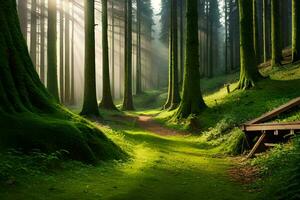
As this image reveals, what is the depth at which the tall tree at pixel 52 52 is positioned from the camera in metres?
19.1

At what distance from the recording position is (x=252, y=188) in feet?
29.2

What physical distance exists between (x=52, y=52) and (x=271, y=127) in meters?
11.1

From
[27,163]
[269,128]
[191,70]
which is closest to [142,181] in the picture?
[27,163]

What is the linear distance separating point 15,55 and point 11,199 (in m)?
4.75

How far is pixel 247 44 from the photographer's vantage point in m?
22.5

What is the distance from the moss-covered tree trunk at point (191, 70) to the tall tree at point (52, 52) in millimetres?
7695

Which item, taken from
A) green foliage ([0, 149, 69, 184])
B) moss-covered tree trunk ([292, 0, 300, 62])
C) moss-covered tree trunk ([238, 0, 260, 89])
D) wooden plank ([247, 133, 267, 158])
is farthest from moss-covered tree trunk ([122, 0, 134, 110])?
green foliage ([0, 149, 69, 184])

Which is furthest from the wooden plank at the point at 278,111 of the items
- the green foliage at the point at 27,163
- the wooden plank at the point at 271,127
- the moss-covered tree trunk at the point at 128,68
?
the moss-covered tree trunk at the point at 128,68

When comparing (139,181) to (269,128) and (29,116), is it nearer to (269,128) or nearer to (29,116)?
(29,116)

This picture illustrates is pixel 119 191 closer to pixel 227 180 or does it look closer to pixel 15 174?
pixel 15 174

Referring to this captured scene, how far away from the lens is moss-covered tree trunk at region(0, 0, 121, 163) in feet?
30.1

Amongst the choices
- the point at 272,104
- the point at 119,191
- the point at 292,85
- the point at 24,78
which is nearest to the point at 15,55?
the point at 24,78

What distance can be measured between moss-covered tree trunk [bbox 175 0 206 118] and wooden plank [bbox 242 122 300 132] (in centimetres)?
1006

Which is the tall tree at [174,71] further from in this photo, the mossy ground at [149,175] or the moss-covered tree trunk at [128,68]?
the mossy ground at [149,175]
